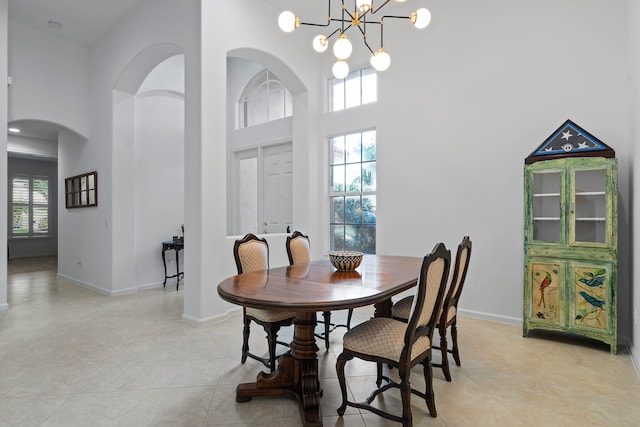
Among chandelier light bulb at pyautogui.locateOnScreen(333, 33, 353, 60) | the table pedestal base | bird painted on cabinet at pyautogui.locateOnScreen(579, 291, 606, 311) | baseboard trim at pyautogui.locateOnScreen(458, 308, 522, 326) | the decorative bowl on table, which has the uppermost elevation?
chandelier light bulb at pyautogui.locateOnScreen(333, 33, 353, 60)

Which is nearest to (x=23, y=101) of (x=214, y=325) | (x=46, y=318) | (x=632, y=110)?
(x=46, y=318)

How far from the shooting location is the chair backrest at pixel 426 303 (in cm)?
166

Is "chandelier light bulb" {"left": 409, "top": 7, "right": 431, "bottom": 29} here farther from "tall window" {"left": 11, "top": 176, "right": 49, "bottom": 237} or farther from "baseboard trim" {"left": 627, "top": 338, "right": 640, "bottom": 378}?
"tall window" {"left": 11, "top": 176, "right": 49, "bottom": 237}

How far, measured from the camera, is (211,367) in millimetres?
2590

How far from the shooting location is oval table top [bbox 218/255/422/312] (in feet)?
5.48

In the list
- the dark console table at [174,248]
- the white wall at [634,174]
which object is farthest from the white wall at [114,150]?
the white wall at [634,174]

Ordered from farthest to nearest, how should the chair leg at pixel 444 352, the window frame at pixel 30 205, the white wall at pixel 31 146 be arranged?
1. the window frame at pixel 30 205
2. the white wall at pixel 31 146
3. the chair leg at pixel 444 352

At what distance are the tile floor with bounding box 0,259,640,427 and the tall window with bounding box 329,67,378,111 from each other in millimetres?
Result: 3097

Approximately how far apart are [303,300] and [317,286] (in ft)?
1.15

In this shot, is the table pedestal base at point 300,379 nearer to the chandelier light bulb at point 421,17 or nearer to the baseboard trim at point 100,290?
the chandelier light bulb at point 421,17

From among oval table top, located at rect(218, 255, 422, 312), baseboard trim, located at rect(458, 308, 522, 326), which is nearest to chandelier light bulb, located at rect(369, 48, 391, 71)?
oval table top, located at rect(218, 255, 422, 312)

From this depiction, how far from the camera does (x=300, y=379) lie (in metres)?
2.04

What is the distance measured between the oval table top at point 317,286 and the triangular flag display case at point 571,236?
130cm

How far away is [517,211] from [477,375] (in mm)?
1848
